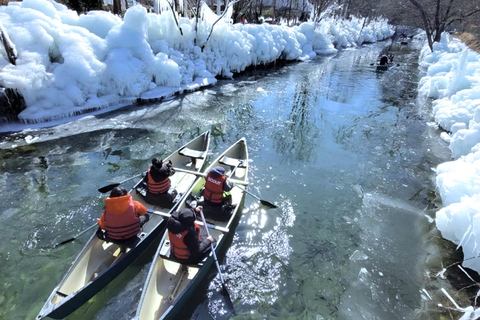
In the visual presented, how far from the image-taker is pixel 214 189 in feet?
18.0

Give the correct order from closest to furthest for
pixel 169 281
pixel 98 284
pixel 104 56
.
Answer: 1. pixel 98 284
2. pixel 169 281
3. pixel 104 56

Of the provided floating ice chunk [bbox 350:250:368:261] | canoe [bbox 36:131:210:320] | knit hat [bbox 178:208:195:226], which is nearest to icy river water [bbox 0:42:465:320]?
floating ice chunk [bbox 350:250:368:261]

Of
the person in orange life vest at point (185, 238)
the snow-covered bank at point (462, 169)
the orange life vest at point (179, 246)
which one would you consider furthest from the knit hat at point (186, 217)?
the snow-covered bank at point (462, 169)

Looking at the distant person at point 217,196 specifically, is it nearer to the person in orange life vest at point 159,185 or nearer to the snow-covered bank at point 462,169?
the person in orange life vest at point 159,185

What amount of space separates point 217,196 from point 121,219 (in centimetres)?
178

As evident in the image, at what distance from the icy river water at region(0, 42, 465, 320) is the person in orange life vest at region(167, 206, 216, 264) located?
2.78 feet

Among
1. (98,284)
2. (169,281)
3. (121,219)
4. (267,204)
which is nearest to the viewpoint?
(98,284)

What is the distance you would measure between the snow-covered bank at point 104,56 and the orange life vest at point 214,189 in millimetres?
8526

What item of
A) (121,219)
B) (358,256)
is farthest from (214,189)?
(358,256)

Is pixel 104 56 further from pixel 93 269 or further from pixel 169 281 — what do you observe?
pixel 169 281

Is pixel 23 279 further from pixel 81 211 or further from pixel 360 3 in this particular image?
pixel 360 3

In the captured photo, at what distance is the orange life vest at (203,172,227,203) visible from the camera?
542 cm

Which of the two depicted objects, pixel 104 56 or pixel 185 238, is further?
pixel 104 56

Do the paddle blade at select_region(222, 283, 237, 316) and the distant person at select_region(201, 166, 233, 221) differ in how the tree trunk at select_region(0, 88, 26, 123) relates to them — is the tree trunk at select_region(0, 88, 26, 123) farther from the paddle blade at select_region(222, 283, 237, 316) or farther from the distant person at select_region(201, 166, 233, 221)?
the paddle blade at select_region(222, 283, 237, 316)
